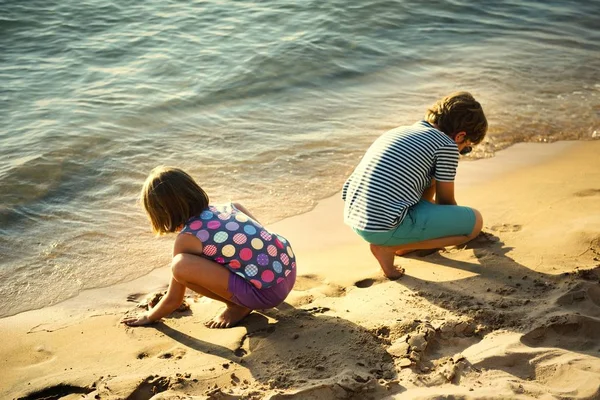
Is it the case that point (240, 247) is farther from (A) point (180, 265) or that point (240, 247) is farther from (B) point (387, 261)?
(B) point (387, 261)

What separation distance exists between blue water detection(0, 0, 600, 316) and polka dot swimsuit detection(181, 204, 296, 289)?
3.30 feet

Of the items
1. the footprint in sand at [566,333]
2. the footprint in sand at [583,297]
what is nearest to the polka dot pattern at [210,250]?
the footprint in sand at [566,333]

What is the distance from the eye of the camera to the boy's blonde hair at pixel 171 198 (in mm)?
3115

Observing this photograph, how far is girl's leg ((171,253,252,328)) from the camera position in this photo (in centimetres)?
308

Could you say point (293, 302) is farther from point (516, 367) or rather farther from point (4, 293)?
point (4, 293)

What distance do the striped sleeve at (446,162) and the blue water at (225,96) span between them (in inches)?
52.6

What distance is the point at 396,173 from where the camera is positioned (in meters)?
3.46

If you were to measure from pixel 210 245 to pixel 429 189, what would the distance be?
1.37 meters

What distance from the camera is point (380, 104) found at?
21.4 feet

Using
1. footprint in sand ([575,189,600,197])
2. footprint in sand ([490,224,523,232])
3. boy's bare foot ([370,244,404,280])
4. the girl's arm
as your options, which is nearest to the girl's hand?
the girl's arm

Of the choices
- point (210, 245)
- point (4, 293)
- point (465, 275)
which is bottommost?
point (4, 293)

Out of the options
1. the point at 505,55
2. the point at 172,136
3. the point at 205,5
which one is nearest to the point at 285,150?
the point at 172,136

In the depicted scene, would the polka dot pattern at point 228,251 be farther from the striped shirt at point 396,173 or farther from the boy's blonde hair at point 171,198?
the striped shirt at point 396,173

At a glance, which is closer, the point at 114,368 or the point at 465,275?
the point at 114,368
